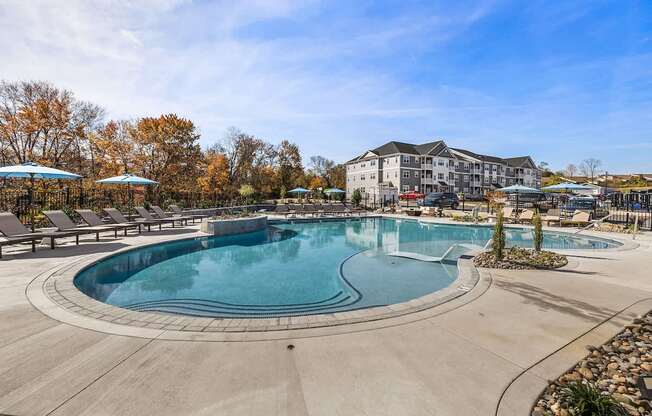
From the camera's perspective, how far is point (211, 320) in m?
4.21

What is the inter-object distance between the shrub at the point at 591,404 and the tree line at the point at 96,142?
26653mm


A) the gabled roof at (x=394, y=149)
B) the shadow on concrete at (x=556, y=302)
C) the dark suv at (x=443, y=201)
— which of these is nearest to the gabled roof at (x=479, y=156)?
the gabled roof at (x=394, y=149)

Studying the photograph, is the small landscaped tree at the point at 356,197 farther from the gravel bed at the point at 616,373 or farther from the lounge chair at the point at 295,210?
the gravel bed at the point at 616,373

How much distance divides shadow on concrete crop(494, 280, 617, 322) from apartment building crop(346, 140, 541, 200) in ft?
129

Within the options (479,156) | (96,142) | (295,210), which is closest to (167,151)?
(96,142)

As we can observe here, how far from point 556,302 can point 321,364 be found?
457cm

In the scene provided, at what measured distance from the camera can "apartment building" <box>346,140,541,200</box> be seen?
1833 inches

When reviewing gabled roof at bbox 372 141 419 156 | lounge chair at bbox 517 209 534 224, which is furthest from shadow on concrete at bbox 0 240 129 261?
gabled roof at bbox 372 141 419 156

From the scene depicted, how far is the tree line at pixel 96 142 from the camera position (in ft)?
64.1

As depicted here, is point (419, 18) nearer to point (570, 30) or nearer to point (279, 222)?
point (570, 30)

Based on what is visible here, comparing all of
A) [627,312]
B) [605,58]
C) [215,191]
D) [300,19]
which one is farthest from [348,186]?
[627,312]

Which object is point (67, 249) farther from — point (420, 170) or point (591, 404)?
point (420, 170)

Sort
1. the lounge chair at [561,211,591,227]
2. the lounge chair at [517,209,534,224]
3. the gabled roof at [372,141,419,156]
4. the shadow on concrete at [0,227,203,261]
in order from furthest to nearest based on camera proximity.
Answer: the gabled roof at [372,141,419,156] < the lounge chair at [517,209,534,224] < the lounge chair at [561,211,591,227] < the shadow on concrete at [0,227,203,261]

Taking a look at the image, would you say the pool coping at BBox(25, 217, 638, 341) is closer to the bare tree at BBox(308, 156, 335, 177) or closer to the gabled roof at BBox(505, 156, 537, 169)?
the bare tree at BBox(308, 156, 335, 177)
